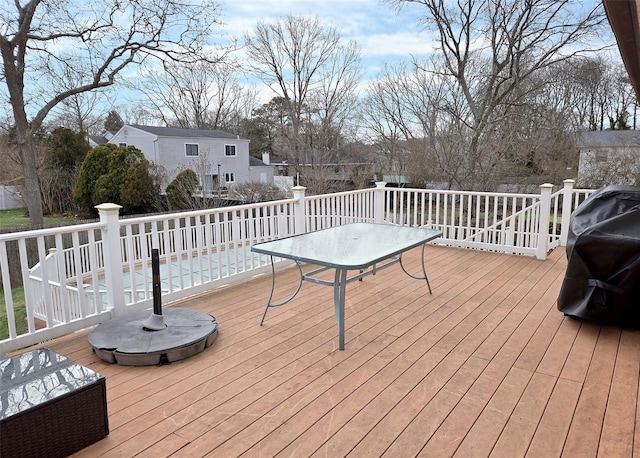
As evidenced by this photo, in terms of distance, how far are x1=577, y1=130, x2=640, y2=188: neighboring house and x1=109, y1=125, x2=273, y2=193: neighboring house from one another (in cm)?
1331

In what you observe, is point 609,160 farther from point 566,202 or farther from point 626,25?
point 626,25

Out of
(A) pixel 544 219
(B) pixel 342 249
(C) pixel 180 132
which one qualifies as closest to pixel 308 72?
(C) pixel 180 132

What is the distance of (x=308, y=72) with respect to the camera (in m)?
17.0

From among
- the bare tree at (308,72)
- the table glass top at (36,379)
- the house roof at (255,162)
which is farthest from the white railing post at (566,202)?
the house roof at (255,162)

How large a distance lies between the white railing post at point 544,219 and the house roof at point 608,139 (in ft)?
35.7

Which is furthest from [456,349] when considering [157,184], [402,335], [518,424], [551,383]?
[157,184]

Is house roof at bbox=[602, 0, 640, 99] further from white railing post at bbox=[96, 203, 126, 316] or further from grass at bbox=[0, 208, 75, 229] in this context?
grass at bbox=[0, 208, 75, 229]

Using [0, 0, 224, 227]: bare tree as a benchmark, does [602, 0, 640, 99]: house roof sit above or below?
below

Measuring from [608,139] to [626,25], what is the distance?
16138 mm

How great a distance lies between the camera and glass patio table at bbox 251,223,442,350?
287 cm

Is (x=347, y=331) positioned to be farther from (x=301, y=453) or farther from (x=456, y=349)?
(x=301, y=453)

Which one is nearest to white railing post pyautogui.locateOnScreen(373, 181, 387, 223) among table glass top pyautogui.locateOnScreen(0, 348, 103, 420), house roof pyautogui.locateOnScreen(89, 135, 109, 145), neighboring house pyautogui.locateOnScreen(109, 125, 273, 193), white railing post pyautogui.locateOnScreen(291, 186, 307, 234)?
A: white railing post pyautogui.locateOnScreen(291, 186, 307, 234)

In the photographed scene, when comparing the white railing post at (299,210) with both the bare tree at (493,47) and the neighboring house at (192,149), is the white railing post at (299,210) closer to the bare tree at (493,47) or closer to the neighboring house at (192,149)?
the bare tree at (493,47)

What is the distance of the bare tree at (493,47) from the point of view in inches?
446
